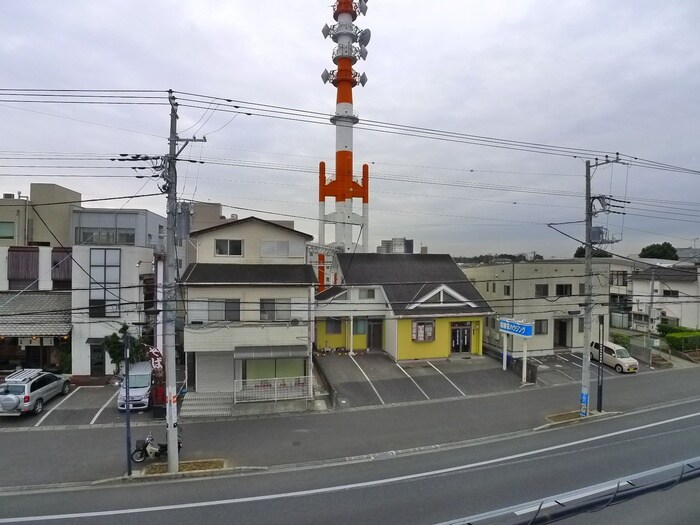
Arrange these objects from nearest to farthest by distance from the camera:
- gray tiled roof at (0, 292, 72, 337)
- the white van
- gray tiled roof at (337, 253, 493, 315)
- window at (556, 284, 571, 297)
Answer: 1. the white van
2. gray tiled roof at (0, 292, 72, 337)
3. gray tiled roof at (337, 253, 493, 315)
4. window at (556, 284, 571, 297)

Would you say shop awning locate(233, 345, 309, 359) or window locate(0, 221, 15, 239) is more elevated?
window locate(0, 221, 15, 239)

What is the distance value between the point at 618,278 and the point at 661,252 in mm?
41984

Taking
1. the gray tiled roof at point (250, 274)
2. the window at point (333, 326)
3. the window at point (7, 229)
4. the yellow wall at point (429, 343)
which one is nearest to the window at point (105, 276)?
the gray tiled roof at point (250, 274)

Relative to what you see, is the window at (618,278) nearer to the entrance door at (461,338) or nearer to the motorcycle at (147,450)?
the entrance door at (461,338)

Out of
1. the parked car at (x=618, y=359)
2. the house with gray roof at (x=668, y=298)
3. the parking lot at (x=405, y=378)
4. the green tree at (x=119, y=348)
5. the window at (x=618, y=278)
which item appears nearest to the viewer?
the parking lot at (x=405, y=378)

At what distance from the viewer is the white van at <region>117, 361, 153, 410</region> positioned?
16125 mm

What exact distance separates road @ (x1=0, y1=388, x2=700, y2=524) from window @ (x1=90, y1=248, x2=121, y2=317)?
11.2 m

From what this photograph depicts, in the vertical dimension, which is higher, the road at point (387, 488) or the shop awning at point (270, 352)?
the shop awning at point (270, 352)

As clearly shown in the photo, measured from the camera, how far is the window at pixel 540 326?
24766 millimetres

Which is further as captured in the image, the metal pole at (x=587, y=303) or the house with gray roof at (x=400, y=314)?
the house with gray roof at (x=400, y=314)

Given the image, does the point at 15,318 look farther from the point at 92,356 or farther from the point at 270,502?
the point at 270,502

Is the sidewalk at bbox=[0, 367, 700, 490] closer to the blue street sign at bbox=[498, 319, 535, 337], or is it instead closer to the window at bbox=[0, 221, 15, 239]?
the blue street sign at bbox=[498, 319, 535, 337]

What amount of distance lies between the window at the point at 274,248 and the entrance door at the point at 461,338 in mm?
11323

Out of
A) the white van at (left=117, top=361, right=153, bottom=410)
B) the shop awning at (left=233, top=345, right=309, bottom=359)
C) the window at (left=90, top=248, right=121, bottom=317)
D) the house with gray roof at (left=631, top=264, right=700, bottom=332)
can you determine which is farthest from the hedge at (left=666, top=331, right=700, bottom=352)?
the window at (left=90, top=248, right=121, bottom=317)
